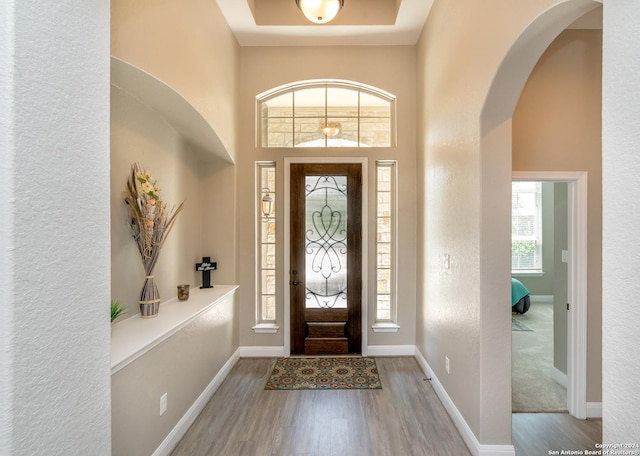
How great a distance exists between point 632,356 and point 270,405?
8.17ft

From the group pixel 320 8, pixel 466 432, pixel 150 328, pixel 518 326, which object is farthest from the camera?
pixel 518 326

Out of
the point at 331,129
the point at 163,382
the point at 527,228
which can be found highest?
the point at 331,129

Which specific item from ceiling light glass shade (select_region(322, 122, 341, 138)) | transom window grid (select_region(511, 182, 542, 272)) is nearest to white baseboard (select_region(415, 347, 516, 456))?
ceiling light glass shade (select_region(322, 122, 341, 138))

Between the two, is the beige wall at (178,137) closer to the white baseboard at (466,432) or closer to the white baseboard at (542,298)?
the white baseboard at (466,432)

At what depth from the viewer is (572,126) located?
2490 mm

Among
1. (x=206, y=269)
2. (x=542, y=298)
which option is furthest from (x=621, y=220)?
(x=542, y=298)

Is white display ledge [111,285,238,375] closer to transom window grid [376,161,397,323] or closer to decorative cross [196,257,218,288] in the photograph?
decorative cross [196,257,218,288]

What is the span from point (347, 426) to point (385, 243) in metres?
1.99

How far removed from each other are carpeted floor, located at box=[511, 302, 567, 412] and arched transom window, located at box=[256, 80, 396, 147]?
2840 millimetres

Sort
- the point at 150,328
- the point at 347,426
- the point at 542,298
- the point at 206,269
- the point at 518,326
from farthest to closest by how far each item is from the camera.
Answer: the point at 542,298, the point at 518,326, the point at 206,269, the point at 347,426, the point at 150,328

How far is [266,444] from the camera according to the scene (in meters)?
2.19

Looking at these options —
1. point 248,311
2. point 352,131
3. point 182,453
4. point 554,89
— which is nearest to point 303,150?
point 352,131

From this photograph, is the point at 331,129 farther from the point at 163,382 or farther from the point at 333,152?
the point at 163,382

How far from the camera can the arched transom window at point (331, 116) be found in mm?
3682
